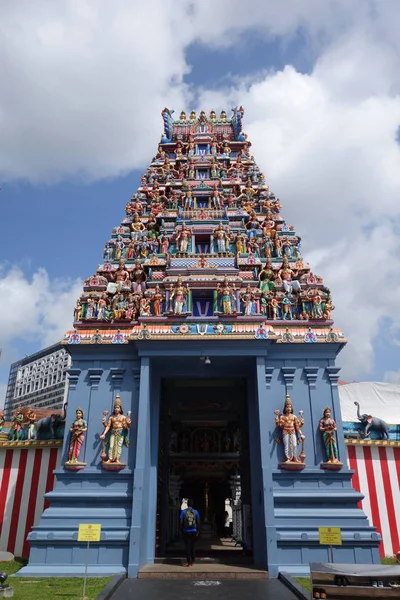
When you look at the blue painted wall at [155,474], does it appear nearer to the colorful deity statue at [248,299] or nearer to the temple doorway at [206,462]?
the colorful deity statue at [248,299]

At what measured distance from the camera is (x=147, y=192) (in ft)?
62.6

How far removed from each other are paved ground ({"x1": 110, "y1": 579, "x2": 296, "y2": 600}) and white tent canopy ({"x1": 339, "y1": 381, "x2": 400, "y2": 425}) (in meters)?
12.8

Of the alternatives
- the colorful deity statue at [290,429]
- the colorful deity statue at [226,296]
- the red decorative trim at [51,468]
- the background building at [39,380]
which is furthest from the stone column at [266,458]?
the background building at [39,380]

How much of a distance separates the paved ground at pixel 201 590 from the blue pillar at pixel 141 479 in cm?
65

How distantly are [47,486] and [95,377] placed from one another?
13.9 ft

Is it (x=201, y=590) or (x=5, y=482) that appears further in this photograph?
(x=5, y=482)

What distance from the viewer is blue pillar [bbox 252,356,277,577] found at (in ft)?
36.8

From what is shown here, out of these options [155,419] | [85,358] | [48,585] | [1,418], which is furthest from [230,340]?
[1,418]

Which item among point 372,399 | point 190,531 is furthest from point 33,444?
point 372,399

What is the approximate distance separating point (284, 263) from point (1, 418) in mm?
11091

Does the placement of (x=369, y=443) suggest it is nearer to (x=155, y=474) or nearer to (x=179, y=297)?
(x=155, y=474)

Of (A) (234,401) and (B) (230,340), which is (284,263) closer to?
(B) (230,340)

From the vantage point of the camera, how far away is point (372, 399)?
2362cm

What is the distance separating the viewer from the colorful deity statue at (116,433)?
12414 mm
